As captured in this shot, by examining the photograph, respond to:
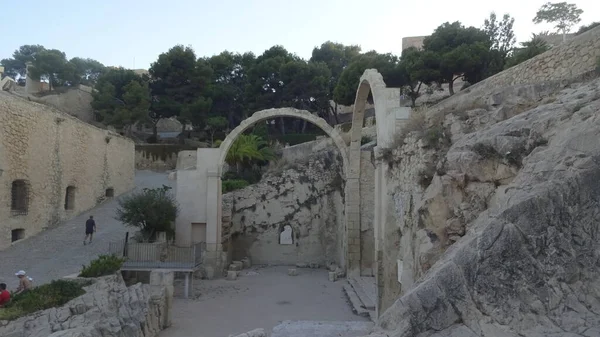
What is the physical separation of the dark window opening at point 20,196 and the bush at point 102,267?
5500 millimetres

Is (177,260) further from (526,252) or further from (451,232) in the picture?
(526,252)

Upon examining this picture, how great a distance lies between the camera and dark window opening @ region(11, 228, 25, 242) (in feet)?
54.1

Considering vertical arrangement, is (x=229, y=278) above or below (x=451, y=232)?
below

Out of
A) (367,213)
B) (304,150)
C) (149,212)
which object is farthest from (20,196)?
(304,150)

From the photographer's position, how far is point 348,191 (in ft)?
61.3

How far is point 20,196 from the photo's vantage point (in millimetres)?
17078

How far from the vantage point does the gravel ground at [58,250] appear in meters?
13.6

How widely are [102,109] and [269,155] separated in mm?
18825

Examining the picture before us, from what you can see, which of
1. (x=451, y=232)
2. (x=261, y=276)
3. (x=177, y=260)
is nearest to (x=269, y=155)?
(x=261, y=276)

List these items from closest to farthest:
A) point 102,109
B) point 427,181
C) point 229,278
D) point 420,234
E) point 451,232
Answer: point 451,232 → point 420,234 → point 427,181 → point 229,278 → point 102,109

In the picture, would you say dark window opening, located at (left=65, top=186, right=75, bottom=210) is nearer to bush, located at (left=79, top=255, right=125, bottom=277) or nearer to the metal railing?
the metal railing

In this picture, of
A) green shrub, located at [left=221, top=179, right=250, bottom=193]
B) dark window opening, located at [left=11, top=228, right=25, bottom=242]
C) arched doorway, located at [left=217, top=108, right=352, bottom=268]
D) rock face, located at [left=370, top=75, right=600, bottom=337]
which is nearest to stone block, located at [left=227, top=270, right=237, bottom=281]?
arched doorway, located at [left=217, top=108, right=352, bottom=268]

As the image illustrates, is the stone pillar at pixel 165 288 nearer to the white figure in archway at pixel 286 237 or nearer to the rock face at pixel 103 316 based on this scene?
the rock face at pixel 103 316

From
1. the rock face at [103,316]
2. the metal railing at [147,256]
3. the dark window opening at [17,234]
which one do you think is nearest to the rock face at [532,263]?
the rock face at [103,316]
